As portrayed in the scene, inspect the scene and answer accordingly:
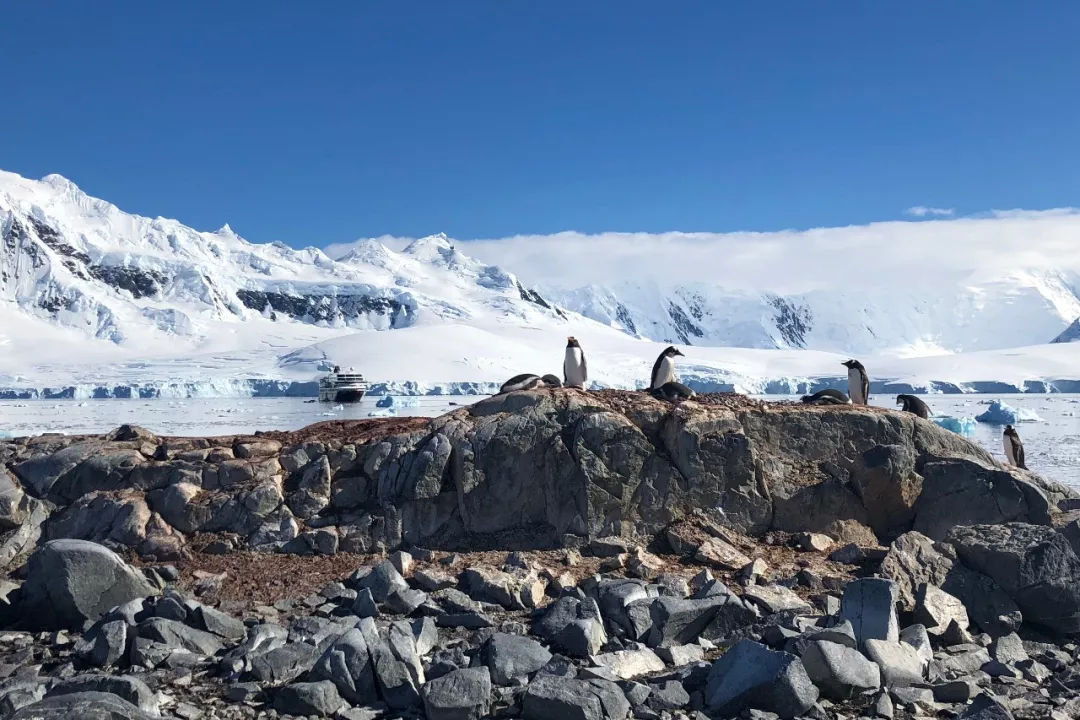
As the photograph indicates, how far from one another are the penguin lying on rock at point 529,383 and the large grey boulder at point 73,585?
510cm

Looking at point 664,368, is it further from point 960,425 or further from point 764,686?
point 960,425

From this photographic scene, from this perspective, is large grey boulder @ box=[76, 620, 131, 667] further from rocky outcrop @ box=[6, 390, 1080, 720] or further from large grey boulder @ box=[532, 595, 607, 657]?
large grey boulder @ box=[532, 595, 607, 657]

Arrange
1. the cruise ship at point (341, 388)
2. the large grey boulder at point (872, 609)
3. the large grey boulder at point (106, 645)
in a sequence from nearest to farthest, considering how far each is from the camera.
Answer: the large grey boulder at point (106, 645) → the large grey boulder at point (872, 609) → the cruise ship at point (341, 388)

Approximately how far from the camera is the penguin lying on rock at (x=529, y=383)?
1189 centimetres

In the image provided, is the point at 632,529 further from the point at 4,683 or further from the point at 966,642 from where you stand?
the point at 4,683

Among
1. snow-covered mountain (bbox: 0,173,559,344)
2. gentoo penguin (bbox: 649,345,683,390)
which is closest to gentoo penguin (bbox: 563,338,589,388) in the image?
gentoo penguin (bbox: 649,345,683,390)

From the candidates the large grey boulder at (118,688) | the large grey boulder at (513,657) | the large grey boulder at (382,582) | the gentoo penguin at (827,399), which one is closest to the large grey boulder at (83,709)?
the large grey boulder at (118,688)

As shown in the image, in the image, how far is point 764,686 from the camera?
18.9 feet

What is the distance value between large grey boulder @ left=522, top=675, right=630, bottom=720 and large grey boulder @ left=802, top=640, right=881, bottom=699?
1303 millimetres

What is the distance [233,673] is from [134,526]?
3826mm

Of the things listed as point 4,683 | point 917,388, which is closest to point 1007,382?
point 917,388

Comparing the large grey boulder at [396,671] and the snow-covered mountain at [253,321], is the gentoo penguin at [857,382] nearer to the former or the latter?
the large grey boulder at [396,671]

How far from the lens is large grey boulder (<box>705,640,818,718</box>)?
5758 millimetres

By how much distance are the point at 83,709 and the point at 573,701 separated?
9.14 feet
